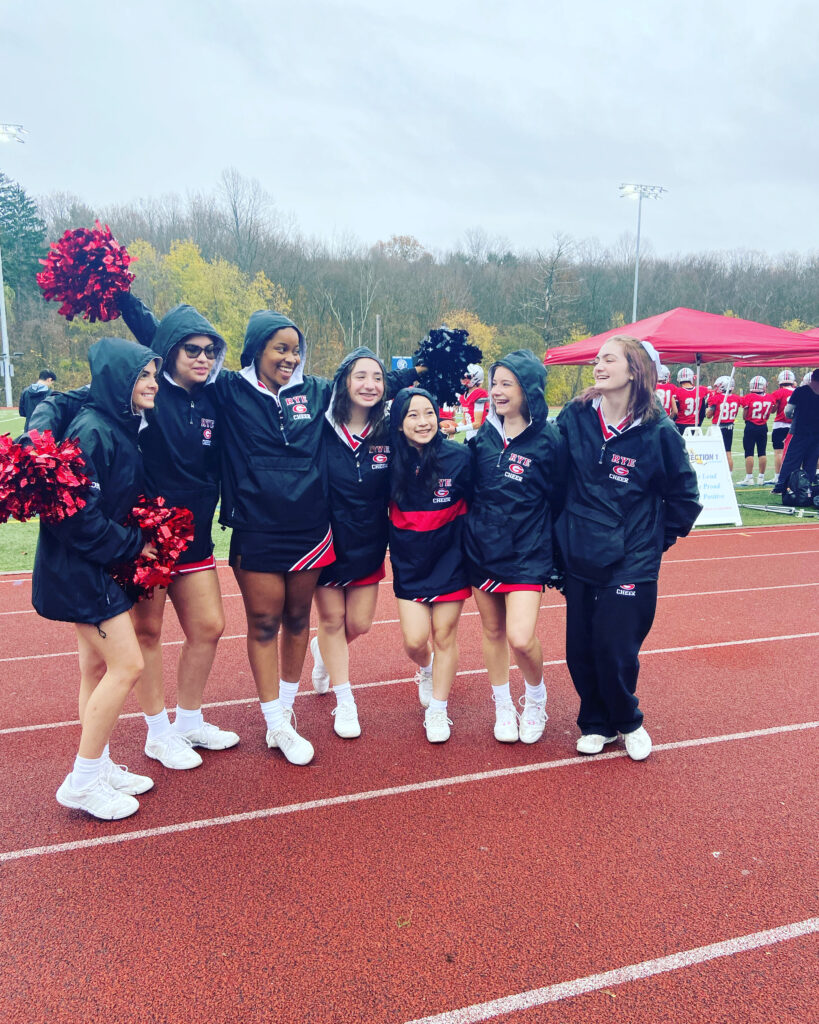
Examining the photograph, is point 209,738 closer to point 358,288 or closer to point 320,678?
point 320,678

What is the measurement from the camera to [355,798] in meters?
3.11

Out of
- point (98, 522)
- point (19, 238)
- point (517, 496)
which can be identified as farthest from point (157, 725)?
point (19, 238)

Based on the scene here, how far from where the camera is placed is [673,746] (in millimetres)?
3611

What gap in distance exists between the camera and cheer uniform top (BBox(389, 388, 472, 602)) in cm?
346

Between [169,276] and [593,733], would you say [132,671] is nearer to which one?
[593,733]

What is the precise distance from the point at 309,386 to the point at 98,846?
212cm

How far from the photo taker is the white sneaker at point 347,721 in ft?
12.1

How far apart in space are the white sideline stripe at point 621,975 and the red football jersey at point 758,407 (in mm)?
13074

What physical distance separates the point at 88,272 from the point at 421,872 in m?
2.84

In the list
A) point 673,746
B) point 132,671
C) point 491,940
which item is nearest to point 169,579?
point 132,671

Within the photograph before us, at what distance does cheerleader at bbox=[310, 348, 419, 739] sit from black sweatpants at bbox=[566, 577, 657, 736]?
1.00 metres

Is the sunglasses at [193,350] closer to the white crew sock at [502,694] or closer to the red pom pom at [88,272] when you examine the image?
the red pom pom at [88,272]

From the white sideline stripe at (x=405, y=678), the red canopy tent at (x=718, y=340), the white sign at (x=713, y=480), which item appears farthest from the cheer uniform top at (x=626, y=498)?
the white sign at (x=713, y=480)

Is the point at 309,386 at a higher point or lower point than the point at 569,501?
higher
